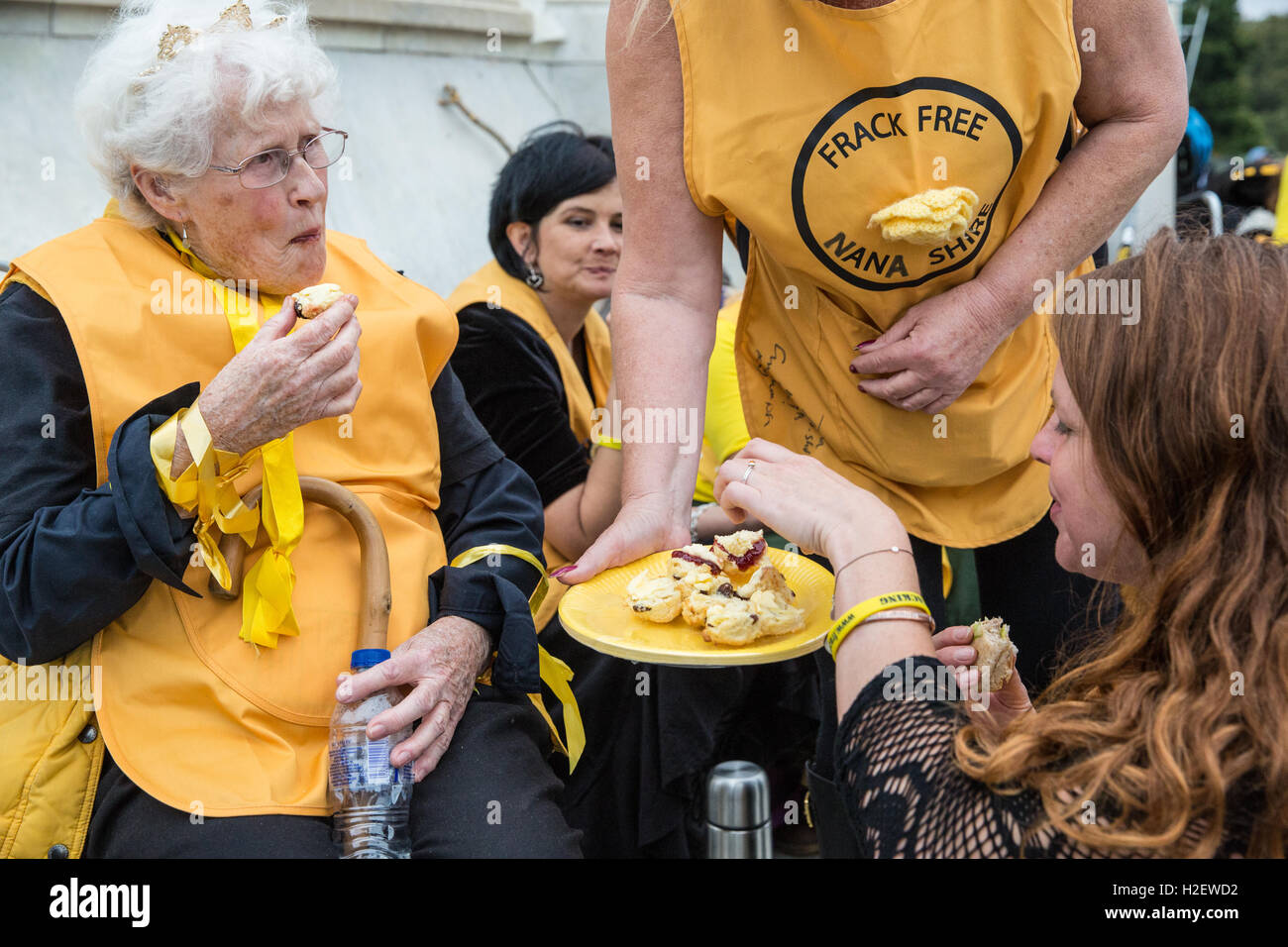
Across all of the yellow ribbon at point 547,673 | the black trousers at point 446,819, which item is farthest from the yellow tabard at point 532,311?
the black trousers at point 446,819

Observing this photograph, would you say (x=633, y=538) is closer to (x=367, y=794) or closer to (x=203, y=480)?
(x=367, y=794)

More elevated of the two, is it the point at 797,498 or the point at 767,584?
the point at 797,498

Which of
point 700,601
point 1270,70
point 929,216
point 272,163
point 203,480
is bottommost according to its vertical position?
point 700,601

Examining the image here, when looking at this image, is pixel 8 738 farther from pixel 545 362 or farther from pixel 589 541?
pixel 545 362

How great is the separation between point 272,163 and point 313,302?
369 mm

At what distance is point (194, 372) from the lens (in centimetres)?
215

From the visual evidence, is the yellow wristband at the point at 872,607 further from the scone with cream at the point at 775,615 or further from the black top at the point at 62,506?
the black top at the point at 62,506

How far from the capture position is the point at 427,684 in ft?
7.00

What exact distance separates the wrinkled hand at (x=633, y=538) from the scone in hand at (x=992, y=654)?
1.90ft

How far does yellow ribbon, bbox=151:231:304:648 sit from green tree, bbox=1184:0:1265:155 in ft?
89.7

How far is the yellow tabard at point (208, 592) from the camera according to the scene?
6.61 feet

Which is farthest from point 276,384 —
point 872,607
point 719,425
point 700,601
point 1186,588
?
point 719,425

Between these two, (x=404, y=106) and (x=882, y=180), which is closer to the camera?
(x=882, y=180)

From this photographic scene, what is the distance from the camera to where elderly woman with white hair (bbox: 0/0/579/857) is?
1938 millimetres
